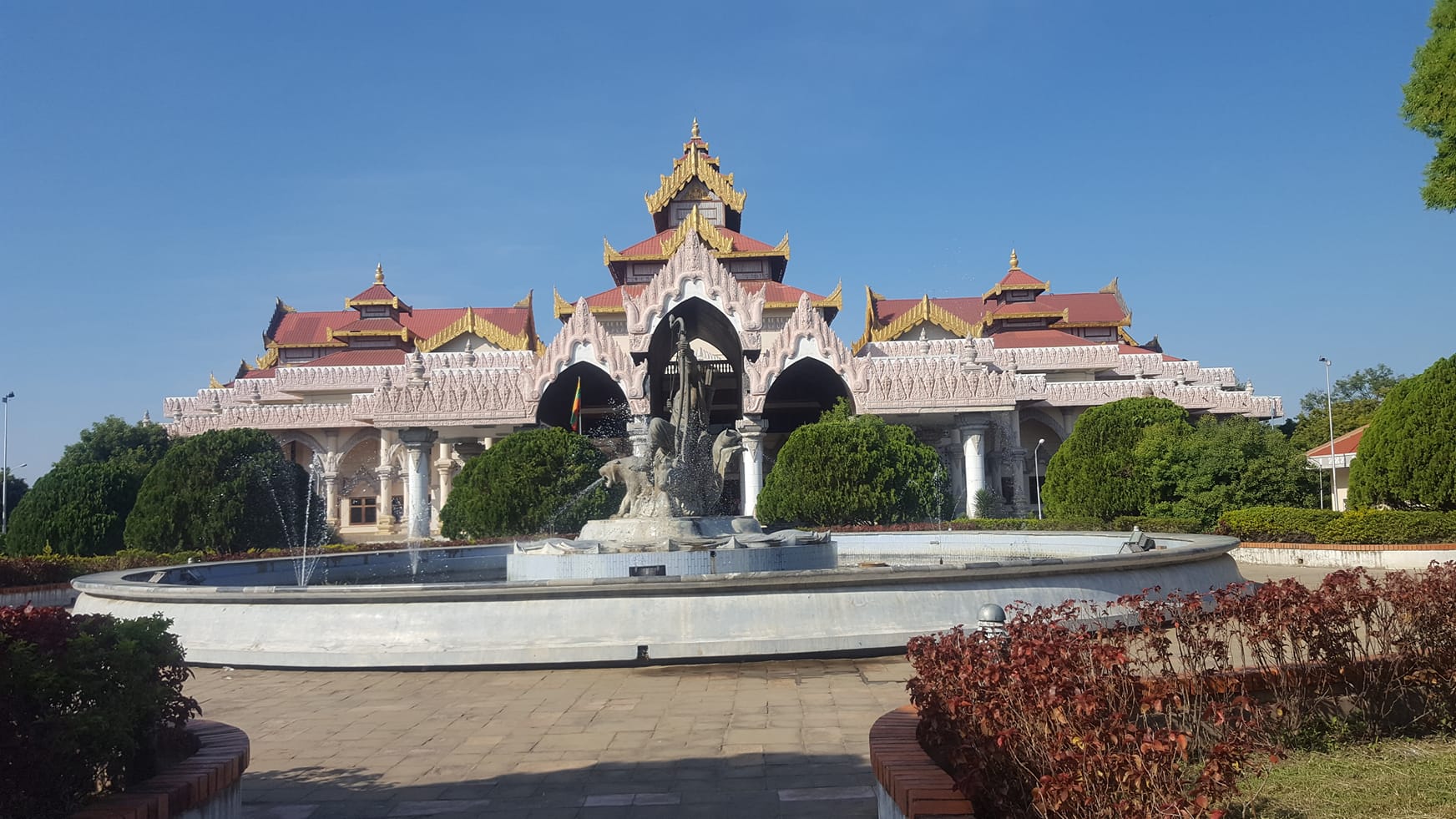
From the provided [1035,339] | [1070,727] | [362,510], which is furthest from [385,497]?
[1070,727]

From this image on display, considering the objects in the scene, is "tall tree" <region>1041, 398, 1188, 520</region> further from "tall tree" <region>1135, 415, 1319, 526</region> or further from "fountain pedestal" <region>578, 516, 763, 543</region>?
"fountain pedestal" <region>578, 516, 763, 543</region>

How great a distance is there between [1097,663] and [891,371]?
30.4 metres

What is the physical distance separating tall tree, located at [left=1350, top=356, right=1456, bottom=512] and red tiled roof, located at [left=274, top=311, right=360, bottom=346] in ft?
152

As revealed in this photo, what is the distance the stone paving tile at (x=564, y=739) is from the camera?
4828 millimetres

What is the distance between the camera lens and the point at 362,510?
1844 inches

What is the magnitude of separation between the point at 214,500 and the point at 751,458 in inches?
633

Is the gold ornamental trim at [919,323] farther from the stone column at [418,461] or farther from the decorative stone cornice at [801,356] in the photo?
the stone column at [418,461]

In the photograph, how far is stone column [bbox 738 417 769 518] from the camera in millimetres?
32906

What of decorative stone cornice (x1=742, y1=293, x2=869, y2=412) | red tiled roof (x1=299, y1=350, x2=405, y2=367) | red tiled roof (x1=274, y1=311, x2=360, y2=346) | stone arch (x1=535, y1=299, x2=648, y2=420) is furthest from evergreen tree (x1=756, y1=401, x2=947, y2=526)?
red tiled roof (x1=274, y1=311, x2=360, y2=346)

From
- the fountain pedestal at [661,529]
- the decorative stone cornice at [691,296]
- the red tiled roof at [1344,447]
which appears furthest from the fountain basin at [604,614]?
the red tiled roof at [1344,447]

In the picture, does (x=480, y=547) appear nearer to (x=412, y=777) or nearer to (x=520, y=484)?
(x=520, y=484)

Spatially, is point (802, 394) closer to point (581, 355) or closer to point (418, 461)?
point (581, 355)

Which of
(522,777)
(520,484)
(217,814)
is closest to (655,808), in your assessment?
(522,777)

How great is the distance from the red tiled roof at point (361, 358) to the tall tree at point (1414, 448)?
40.0 meters
